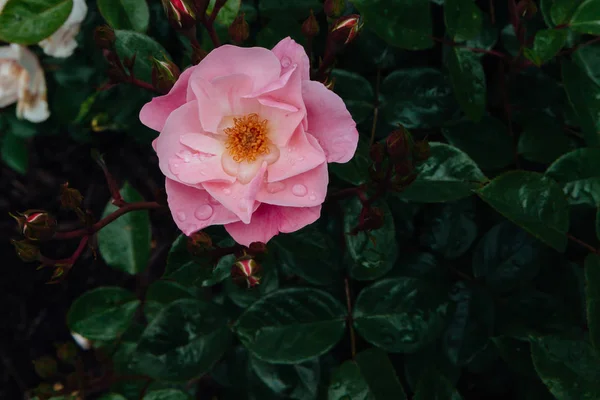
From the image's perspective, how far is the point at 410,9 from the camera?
994 millimetres

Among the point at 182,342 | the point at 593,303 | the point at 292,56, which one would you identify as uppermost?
the point at 292,56

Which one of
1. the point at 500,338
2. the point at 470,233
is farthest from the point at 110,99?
the point at 500,338

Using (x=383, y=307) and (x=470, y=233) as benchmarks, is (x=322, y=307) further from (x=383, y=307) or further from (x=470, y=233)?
(x=470, y=233)

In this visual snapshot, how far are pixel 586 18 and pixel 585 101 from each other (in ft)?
0.45

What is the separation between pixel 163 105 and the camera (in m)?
0.85

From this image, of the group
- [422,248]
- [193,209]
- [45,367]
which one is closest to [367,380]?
[422,248]

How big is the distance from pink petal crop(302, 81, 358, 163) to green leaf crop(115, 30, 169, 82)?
1.17ft

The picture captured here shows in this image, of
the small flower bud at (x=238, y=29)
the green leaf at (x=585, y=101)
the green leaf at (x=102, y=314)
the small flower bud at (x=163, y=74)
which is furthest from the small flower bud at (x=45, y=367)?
the green leaf at (x=585, y=101)

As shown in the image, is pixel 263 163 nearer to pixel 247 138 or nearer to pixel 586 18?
pixel 247 138

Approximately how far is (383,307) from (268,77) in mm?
486

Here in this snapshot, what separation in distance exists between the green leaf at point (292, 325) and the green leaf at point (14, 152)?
39.4 inches

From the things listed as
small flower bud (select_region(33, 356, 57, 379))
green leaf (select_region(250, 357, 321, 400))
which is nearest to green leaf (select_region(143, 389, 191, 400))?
green leaf (select_region(250, 357, 321, 400))

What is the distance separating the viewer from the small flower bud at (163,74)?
0.87 m

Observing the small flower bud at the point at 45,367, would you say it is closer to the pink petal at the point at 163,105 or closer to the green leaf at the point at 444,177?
the pink petal at the point at 163,105
